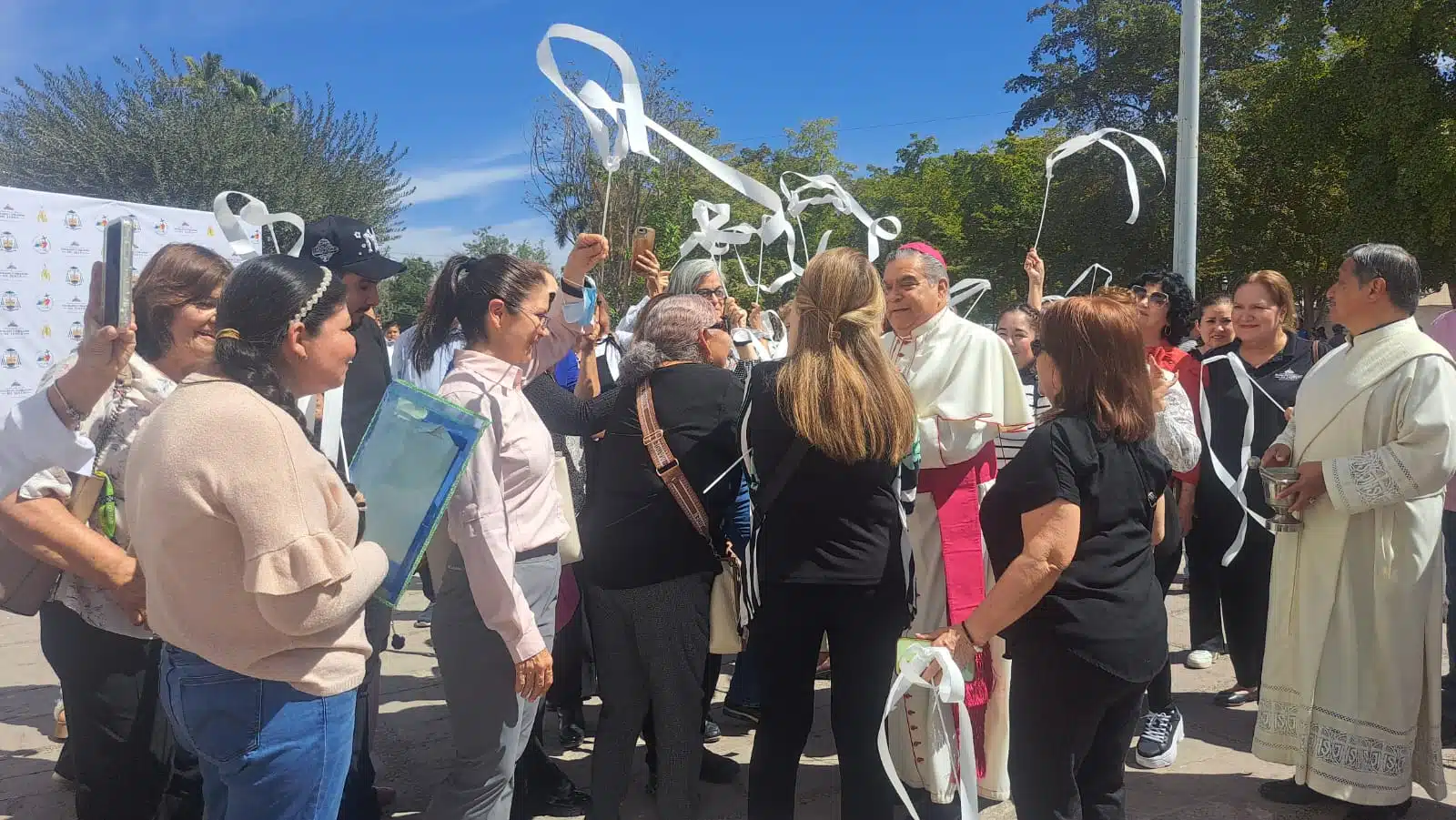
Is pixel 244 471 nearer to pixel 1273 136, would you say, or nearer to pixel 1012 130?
pixel 1273 136

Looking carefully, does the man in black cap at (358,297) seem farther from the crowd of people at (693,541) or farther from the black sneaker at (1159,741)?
the black sneaker at (1159,741)

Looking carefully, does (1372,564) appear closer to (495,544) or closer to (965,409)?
(965,409)

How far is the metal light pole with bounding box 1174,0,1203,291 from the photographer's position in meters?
7.21

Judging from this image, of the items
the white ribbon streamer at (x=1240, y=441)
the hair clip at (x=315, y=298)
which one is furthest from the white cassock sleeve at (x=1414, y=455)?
the hair clip at (x=315, y=298)

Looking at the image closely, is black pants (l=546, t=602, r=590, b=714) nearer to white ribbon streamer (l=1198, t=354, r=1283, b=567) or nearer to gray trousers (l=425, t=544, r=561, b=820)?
gray trousers (l=425, t=544, r=561, b=820)

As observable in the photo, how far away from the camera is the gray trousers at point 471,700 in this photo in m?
2.48

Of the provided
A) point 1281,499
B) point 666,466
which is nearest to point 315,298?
point 666,466

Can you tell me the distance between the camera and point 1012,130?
33.1m

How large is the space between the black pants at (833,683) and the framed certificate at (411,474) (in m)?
1.04

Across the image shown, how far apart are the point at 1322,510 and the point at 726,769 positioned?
2.41m

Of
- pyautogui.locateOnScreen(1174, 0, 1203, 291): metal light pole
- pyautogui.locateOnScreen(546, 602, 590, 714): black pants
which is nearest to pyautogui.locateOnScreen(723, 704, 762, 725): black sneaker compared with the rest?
pyautogui.locateOnScreen(546, 602, 590, 714): black pants

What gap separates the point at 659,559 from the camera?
9.64 ft

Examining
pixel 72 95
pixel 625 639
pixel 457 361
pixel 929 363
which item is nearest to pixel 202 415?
pixel 457 361

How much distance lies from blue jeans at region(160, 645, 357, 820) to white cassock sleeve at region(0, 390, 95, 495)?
722mm
